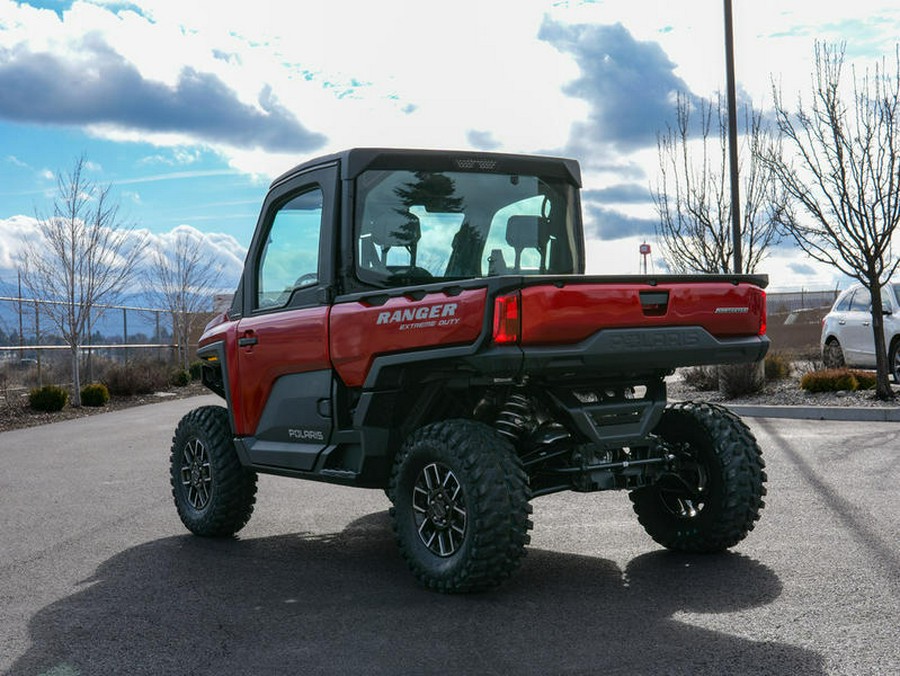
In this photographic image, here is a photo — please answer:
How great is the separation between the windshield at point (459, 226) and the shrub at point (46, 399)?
1840cm

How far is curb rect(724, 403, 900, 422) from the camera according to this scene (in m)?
15.1

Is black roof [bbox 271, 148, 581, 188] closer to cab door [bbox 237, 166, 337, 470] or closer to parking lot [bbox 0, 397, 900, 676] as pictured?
cab door [bbox 237, 166, 337, 470]

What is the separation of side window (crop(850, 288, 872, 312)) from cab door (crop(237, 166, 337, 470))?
47.8 ft

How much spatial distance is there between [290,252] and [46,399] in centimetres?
1785

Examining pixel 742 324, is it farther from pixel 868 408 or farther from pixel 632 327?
pixel 868 408

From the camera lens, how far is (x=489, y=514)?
17.9ft

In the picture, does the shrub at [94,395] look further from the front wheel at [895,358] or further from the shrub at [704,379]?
the front wheel at [895,358]

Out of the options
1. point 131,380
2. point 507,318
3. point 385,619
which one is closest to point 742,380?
point 507,318

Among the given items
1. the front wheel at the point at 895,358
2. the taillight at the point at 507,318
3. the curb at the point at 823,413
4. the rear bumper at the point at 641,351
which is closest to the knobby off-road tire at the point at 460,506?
the rear bumper at the point at 641,351

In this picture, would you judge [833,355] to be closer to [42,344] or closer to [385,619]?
[385,619]

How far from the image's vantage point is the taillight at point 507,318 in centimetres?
528

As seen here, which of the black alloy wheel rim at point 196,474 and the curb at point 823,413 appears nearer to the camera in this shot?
→ the black alloy wheel rim at point 196,474

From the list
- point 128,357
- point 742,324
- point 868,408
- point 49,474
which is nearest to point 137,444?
point 49,474

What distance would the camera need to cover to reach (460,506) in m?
5.74
